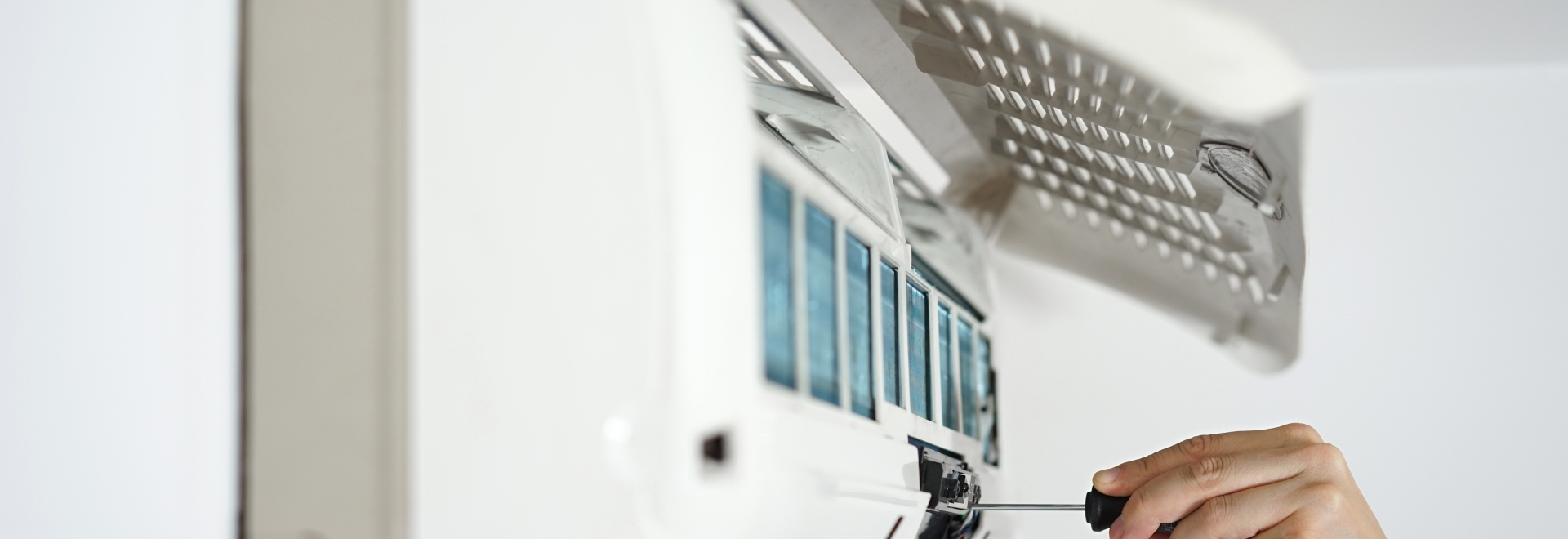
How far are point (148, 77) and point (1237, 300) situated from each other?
84cm

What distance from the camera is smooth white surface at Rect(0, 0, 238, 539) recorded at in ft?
1.70

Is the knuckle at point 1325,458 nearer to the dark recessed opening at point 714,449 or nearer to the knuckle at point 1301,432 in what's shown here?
the knuckle at point 1301,432

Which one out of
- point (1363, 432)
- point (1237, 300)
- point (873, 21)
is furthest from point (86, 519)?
point (1363, 432)

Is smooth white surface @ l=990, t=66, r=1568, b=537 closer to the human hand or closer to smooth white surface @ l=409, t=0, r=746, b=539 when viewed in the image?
the human hand

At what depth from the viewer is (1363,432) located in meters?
1.04

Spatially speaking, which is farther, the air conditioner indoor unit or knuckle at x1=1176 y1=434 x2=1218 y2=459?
knuckle at x1=1176 y1=434 x2=1218 y2=459

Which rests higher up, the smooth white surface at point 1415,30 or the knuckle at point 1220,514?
the smooth white surface at point 1415,30

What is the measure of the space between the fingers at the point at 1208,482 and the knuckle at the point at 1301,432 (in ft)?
0.09

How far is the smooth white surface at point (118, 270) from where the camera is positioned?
52 cm

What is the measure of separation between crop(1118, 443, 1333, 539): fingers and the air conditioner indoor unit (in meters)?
0.12

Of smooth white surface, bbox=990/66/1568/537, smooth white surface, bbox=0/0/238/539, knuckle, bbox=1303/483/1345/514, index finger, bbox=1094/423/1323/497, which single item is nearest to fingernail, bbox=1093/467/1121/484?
index finger, bbox=1094/423/1323/497

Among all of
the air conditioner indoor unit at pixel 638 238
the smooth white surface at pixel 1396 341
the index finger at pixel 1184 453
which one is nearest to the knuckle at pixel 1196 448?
the index finger at pixel 1184 453

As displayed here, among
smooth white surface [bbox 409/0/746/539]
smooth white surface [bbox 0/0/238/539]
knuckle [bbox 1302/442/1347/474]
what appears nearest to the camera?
smooth white surface [bbox 409/0/746/539]

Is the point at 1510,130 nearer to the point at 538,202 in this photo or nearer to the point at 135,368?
the point at 538,202
